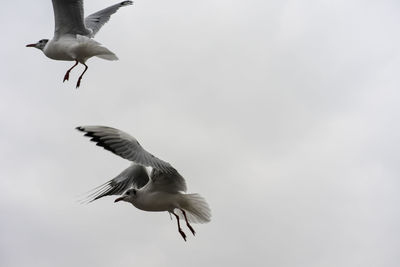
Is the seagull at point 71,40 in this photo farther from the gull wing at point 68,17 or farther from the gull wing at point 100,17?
the gull wing at point 100,17

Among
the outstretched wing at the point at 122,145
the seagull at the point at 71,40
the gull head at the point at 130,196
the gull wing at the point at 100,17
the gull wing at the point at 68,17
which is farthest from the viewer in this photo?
the gull wing at the point at 100,17

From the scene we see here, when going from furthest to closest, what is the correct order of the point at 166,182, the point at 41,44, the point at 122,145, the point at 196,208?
the point at 41,44, the point at 196,208, the point at 166,182, the point at 122,145

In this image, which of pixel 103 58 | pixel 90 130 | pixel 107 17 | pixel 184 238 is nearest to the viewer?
pixel 90 130

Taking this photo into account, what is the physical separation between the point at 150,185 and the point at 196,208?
563mm

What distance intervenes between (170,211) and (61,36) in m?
2.40

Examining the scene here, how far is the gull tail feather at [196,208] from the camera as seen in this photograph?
7102 mm

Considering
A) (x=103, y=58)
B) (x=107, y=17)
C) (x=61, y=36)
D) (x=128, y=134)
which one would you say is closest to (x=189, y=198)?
(x=128, y=134)

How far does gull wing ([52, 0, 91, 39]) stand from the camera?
317 inches

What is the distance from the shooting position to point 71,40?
26.2 feet

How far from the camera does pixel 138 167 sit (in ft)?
26.9

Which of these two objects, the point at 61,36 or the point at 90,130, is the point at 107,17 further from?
the point at 90,130

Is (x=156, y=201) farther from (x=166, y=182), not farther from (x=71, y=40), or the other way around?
(x=71, y=40)

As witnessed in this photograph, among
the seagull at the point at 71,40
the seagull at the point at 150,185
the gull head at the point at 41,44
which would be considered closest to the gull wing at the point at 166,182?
the seagull at the point at 150,185

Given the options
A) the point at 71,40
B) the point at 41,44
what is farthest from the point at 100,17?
the point at 71,40
